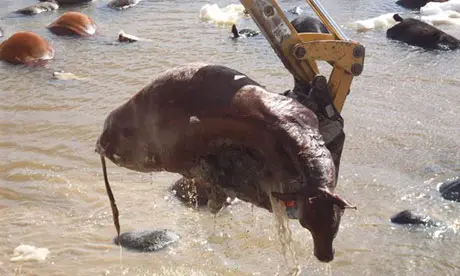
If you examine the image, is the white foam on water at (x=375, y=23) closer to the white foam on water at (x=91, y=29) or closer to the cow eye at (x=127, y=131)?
the white foam on water at (x=91, y=29)

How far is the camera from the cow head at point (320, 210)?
2.34m

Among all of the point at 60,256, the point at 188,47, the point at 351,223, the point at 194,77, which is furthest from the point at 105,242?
the point at 188,47

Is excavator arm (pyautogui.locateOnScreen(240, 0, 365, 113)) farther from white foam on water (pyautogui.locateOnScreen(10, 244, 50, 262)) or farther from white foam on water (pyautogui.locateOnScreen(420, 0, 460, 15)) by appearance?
white foam on water (pyautogui.locateOnScreen(420, 0, 460, 15))

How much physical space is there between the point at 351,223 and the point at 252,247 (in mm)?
945

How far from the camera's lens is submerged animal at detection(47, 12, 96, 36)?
13352mm

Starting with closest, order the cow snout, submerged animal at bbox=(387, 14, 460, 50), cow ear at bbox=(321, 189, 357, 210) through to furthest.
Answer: cow ear at bbox=(321, 189, 357, 210) → the cow snout → submerged animal at bbox=(387, 14, 460, 50)

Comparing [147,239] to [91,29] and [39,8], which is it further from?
[39,8]

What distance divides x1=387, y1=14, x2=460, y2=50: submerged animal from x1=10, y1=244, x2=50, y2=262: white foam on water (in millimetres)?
8318

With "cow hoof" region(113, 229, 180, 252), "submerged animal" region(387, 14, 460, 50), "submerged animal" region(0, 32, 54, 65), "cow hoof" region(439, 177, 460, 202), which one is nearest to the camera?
"cow hoof" region(113, 229, 180, 252)

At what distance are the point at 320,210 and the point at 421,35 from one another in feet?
33.9

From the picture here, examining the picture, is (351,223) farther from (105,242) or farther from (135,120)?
(135,120)

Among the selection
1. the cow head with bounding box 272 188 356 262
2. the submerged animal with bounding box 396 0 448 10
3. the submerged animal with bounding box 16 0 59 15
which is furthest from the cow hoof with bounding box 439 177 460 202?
the submerged animal with bounding box 16 0 59 15

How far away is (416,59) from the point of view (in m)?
11.3

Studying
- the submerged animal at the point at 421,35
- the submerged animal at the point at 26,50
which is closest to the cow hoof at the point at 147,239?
the submerged animal at the point at 26,50
